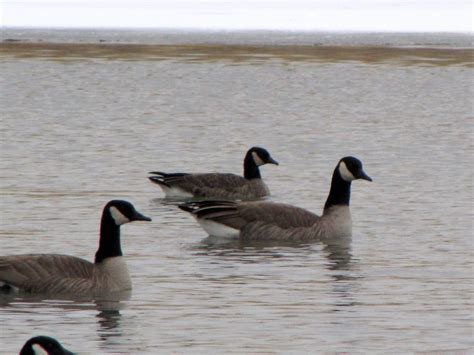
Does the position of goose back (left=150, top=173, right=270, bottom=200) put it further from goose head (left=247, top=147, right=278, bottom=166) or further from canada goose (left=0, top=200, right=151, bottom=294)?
canada goose (left=0, top=200, right=151, bottom=294)

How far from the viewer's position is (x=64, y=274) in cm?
1357

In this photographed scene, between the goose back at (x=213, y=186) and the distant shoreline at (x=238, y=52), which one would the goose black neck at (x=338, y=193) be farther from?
the distant shoreline at (x=238, y=52)

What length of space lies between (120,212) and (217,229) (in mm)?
3892

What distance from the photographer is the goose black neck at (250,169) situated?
2273cm

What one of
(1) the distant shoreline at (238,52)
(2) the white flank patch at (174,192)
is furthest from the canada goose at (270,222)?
(1) the distant shoreline at (238,52)

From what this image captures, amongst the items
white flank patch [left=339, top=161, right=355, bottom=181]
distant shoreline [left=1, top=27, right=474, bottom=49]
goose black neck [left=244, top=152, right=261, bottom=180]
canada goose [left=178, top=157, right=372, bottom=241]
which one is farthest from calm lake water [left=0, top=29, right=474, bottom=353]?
distant shoreline [left=1, top=27, right=474, bottom=49]

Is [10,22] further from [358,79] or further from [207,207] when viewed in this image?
[207,207]

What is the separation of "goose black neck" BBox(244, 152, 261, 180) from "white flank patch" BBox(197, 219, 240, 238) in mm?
4875

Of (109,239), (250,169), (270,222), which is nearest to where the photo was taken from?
(109,239)

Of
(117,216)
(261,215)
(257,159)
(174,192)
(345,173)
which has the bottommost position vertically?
(174,192)

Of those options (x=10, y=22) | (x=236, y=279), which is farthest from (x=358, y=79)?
(x=10, y=22)

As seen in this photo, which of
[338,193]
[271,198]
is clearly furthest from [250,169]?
[338,193]

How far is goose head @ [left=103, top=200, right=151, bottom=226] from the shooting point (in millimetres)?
13961

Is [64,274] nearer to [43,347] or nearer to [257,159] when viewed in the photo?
[43,347]
